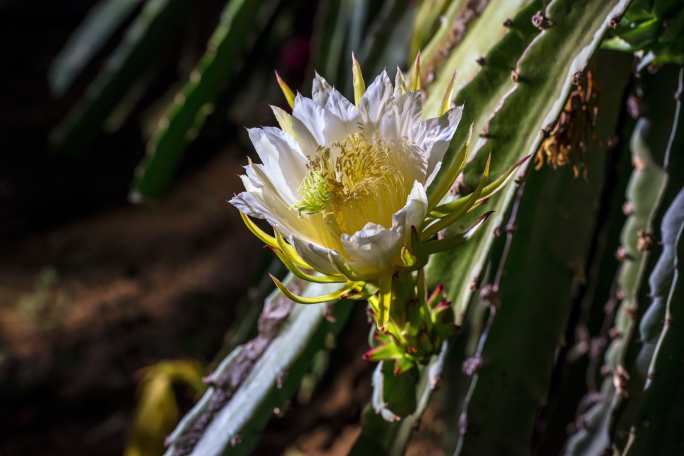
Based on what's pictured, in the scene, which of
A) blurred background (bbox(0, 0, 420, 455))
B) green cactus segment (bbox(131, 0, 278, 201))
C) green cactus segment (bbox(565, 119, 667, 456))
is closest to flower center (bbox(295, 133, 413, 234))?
green cactus segment (bbox(565, 119, 667, 456))

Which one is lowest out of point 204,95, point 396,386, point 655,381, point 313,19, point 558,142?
point 655,381

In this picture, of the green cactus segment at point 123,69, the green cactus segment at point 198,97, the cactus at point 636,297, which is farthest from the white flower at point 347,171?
the green cactus segment at point 123,69

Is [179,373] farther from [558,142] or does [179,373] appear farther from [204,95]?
[558,142]

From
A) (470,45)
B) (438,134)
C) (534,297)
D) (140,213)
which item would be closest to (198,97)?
(470,45)

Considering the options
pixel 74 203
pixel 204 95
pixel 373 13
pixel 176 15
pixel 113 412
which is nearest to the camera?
pixel 204 95

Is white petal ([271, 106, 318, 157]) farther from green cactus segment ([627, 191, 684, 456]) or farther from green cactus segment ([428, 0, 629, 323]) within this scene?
green cactus segment ([627, 191, 684, 456])

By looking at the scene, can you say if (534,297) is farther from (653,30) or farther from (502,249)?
(653,30)

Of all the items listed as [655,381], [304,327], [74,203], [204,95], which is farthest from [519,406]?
[74,203]
